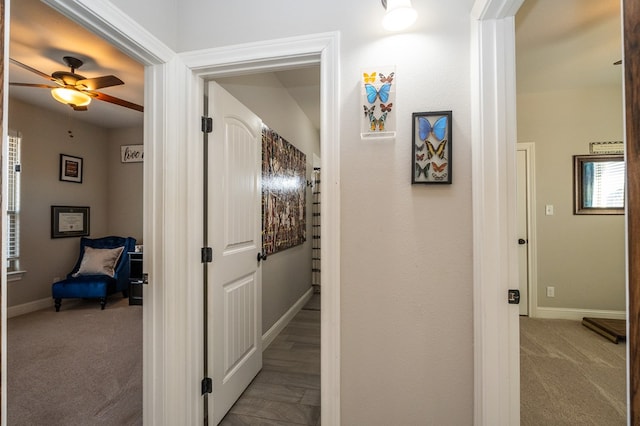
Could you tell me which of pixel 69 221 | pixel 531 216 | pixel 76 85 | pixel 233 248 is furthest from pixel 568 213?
pixel 69 221

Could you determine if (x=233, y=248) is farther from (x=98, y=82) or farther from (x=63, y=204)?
(x=63, y=204)

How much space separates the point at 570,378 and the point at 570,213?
2.07 meters

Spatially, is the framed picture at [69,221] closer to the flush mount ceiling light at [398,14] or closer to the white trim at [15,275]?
the white trim at [15,275]

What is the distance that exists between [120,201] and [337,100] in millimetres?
4953

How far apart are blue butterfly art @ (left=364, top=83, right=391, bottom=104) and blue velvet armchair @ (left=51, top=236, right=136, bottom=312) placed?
4.31 m

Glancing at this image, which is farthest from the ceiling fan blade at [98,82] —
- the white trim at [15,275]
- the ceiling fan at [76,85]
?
→ the white trim at [15,275]

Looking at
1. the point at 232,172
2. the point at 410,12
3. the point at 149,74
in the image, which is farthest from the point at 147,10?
the point at 410,12

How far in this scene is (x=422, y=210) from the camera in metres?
1.29

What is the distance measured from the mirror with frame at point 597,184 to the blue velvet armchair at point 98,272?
6147 millimetres

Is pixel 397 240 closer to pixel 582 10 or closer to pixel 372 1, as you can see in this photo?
pixel 372 1

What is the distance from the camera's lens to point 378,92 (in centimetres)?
130

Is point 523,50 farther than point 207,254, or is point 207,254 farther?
point 523,50

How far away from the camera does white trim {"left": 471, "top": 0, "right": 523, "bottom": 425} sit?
116cm

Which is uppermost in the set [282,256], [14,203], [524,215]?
[14,203]
